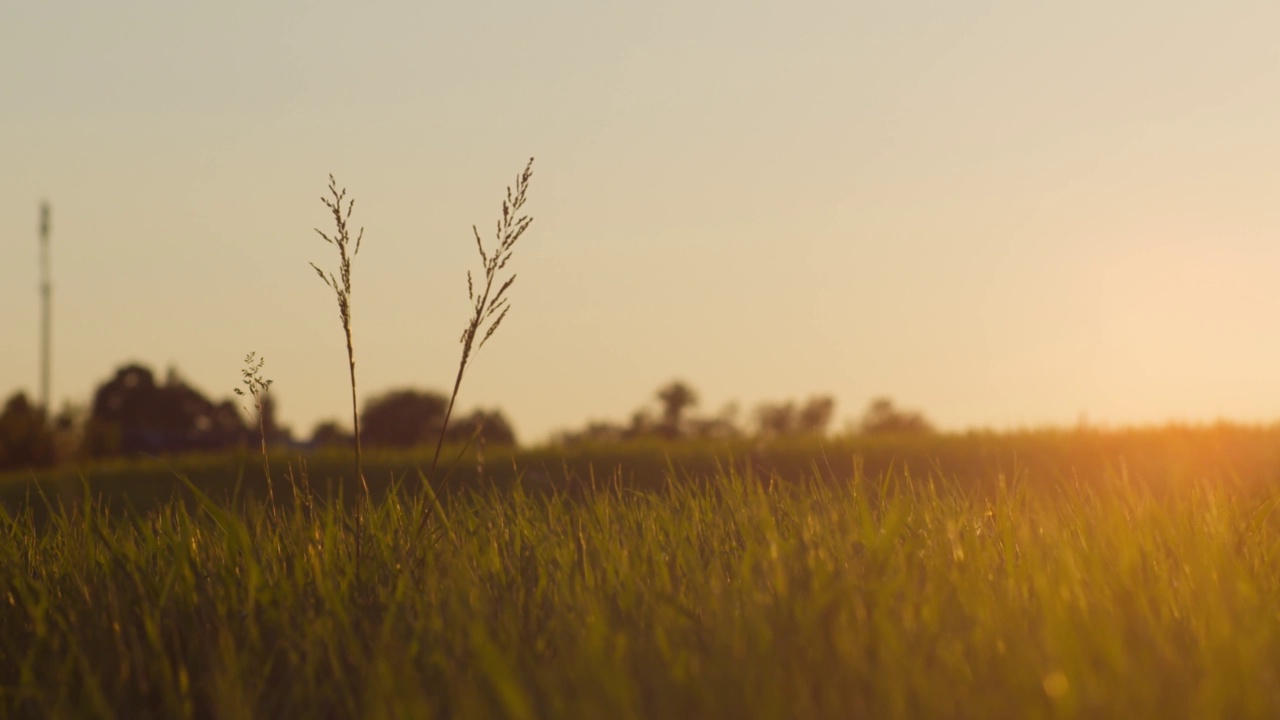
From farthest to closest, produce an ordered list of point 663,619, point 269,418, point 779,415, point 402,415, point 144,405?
1. point 779,415
2. point 144,405
3. point 402,415
4. point 269,418
5. point 663,619

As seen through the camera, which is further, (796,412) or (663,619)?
(796,412)

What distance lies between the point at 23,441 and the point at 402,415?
22.1m

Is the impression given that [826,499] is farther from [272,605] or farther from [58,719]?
[58,719]

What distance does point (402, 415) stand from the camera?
63406mm

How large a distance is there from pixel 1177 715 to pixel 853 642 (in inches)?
29.5

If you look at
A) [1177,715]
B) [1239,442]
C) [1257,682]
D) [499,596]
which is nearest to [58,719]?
[499,596]

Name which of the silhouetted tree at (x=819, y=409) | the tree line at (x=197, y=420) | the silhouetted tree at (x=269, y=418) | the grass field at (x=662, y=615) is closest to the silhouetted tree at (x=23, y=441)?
the tree line at (x=197, y=420)

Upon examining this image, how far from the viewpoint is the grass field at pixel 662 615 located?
9.18 feet

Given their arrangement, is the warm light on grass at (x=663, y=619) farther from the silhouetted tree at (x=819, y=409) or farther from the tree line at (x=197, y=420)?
the silhouetted tree at (x=819, y=409)

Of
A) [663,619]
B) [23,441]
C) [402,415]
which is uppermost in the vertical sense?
[402,415]

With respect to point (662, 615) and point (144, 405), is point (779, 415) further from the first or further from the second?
point (662, 615)

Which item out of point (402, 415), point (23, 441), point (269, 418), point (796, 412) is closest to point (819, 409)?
point (796, 412)

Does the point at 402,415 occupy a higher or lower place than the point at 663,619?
higher

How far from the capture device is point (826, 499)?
15.5 ft
